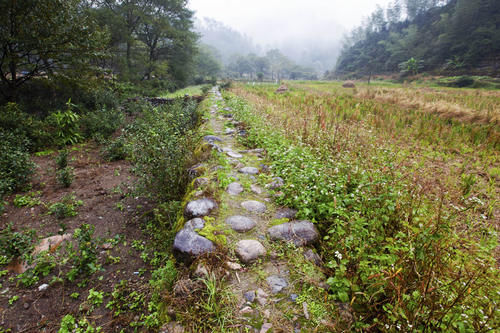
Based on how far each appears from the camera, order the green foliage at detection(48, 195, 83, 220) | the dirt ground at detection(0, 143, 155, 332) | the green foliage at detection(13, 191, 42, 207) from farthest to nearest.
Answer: the green foliage at detection(13, 191, 42, 207), the green foliage at detection(48, 195, 83, 220), the dirt ground at detection(0, 143, 155, 332)

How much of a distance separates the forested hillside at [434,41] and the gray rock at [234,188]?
4031cm

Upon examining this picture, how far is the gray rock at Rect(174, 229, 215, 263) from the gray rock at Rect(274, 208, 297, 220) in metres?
0.79

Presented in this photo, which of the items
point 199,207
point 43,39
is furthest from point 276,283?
point 43,39

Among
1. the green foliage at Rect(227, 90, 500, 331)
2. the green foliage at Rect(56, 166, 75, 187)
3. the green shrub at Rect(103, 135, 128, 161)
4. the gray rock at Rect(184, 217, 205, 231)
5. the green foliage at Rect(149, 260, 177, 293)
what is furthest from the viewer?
the green shrub at Rect(103, 135, 128, 161)

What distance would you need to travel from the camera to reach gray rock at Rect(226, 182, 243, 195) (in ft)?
8.98

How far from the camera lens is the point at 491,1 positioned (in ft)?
110

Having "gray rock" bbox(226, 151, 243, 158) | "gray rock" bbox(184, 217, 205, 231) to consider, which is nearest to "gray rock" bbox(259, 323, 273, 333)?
"gray rock" bbox(184, 217, 205, 231)

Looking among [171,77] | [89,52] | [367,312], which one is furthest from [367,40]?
[367,312]

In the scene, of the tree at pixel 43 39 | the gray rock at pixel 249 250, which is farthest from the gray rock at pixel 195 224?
the tree at pixel 43 39

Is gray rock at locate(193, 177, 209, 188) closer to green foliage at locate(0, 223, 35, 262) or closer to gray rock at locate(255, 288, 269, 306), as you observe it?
gray rock at locate(255, 288, 269, 306)

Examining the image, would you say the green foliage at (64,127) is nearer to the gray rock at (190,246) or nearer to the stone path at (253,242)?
the stone path at (253,242)

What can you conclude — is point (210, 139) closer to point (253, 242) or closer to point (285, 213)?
point (285, 213)

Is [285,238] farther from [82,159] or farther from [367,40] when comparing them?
[367,40]

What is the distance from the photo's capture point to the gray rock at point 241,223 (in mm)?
2131
